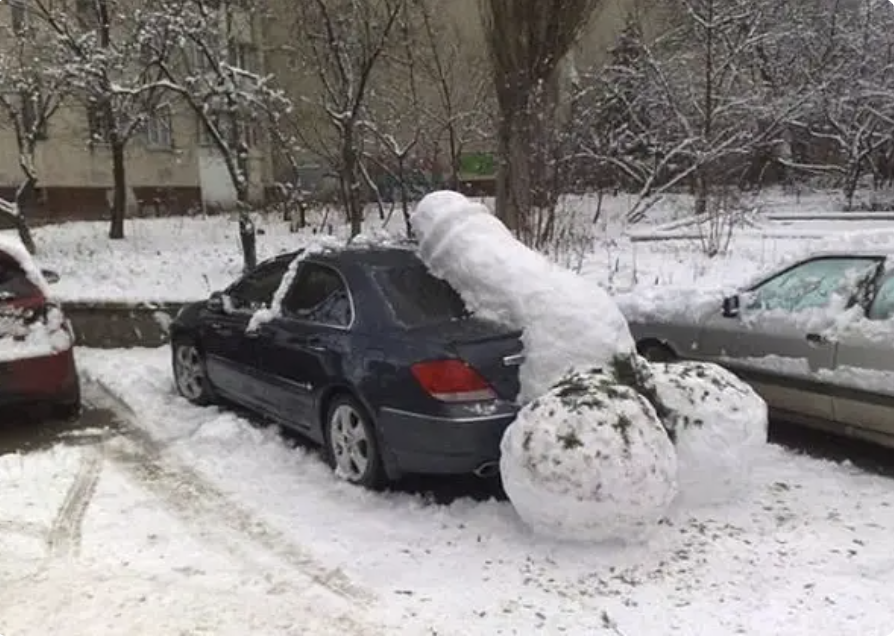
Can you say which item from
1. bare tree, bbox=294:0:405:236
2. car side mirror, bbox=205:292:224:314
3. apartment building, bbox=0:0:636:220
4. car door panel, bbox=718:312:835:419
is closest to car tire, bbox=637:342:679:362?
car door panel, bbox=718:312:835:419

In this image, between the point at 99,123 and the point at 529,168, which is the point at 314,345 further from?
the point at 99,123

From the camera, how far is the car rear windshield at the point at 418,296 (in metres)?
5.03

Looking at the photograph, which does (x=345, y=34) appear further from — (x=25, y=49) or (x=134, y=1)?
(x=25, y=49)

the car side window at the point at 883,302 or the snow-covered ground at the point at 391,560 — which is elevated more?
the car side window at the point at 883,302

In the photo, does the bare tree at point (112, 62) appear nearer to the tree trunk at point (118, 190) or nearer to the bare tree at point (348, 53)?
the tree trunk at point (118, 190)

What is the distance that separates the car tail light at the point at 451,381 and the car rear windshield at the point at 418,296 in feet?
1.33

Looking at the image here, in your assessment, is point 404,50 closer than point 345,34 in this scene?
No

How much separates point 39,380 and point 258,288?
1686 mm

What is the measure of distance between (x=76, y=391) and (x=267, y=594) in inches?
135

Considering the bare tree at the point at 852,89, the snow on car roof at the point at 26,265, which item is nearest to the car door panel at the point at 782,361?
the snow on car roof at the point at 26,265

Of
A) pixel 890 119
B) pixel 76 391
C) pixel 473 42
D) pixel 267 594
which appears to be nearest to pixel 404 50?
pixel 473 42

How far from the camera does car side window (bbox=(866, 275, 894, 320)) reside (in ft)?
17.2

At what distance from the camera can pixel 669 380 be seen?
4.86 m

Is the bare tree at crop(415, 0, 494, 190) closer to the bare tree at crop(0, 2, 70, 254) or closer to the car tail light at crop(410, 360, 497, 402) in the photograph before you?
the bare tree at crop(0, 2, 70, 254)
